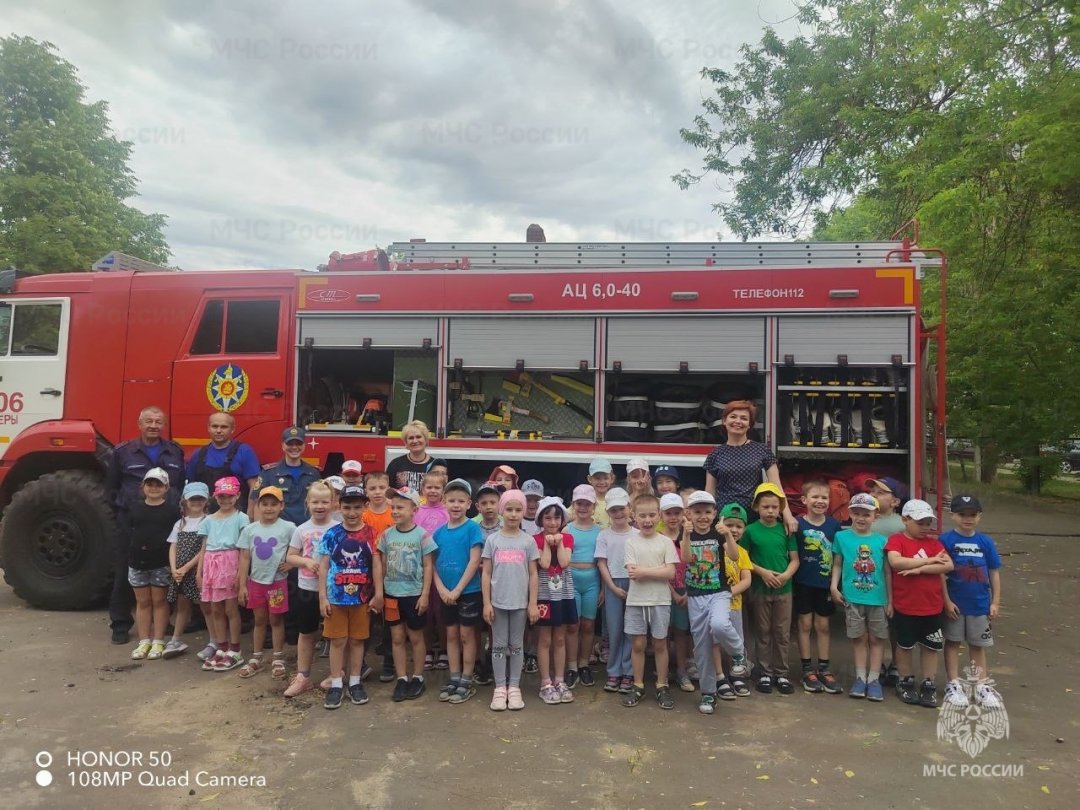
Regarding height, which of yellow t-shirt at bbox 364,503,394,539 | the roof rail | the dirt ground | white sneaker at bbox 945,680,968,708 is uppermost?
the roof rail

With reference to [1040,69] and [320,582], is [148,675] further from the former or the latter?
[1040,69]

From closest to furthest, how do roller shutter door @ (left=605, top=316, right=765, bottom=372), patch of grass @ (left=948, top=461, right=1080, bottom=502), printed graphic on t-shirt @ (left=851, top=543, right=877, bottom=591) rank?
printed graphic on t-shirt @ (left=851, top=543, right=877, bottom=591)
roller shutter door @ (left=605, top=316, right=765, bottom=372)
patch of grass @ (left=948, top=461, right=1080, bottom=502)

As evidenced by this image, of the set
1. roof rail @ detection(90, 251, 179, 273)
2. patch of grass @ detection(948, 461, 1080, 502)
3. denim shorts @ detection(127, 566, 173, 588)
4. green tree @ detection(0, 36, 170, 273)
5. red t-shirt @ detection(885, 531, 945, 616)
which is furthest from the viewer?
green tree @ detection(0, 36, 170, 273)

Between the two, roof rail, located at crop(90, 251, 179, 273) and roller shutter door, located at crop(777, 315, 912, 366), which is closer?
roller shutter door, located at crop(777, 315, 912, 366)

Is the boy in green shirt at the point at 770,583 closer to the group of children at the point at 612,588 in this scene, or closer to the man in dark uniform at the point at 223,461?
the group of children at the point at 612,588

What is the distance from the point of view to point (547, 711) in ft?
13.2

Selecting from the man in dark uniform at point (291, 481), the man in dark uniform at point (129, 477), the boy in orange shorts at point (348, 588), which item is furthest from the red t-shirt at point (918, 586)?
the man in dark uniform at point (129, 477)

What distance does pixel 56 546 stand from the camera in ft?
19.3

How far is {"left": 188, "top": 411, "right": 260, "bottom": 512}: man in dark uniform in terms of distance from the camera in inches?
213

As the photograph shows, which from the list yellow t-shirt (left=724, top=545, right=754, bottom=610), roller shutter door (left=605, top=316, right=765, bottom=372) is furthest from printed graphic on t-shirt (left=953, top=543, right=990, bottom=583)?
roller shutter door (left=605, top=316, right=765, bottom=372)

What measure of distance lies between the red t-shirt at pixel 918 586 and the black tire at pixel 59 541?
248 inches

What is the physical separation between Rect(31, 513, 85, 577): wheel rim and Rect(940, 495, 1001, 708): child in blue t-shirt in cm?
700

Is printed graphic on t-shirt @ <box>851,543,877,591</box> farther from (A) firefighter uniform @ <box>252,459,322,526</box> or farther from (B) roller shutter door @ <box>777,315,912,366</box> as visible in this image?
(A) firefighter uniform @ <box>252,459,322,526</box>

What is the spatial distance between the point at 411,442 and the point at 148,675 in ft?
8.02
